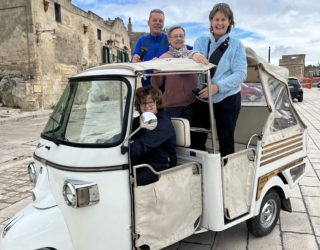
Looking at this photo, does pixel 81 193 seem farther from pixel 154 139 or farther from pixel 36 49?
pixel 36 49

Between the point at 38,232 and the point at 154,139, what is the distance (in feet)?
3.88

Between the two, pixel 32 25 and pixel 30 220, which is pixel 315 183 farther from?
pixel 32 25

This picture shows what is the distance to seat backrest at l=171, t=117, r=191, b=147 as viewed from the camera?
10.7 ft

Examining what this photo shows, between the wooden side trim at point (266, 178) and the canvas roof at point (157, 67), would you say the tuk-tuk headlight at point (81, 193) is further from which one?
the wooden side trim at point (266, 178)

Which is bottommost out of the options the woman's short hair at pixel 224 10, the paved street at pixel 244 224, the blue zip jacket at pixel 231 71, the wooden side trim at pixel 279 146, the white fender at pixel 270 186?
the paved street at pixel 244 224

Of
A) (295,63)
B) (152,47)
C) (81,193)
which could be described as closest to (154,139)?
(81,193)

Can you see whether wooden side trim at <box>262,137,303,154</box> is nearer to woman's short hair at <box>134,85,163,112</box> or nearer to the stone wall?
woman's short hair at <box>134,85,163,112</box>

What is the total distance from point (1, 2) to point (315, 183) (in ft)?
77.7

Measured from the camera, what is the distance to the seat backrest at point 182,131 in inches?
128

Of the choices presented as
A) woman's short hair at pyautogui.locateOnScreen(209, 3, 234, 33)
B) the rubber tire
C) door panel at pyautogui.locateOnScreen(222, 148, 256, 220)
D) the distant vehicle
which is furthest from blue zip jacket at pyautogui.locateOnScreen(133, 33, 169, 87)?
the rubber tire

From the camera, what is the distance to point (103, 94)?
3.00 metres

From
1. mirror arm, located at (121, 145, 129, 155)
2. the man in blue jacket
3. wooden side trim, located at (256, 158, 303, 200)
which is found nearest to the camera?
mirror arm, located at (121, 145, 129, 155)

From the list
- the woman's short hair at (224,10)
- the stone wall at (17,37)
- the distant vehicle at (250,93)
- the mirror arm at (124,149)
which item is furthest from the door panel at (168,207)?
the stone wall at (17,37)

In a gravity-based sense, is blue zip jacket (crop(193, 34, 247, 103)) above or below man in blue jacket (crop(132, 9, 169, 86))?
below
